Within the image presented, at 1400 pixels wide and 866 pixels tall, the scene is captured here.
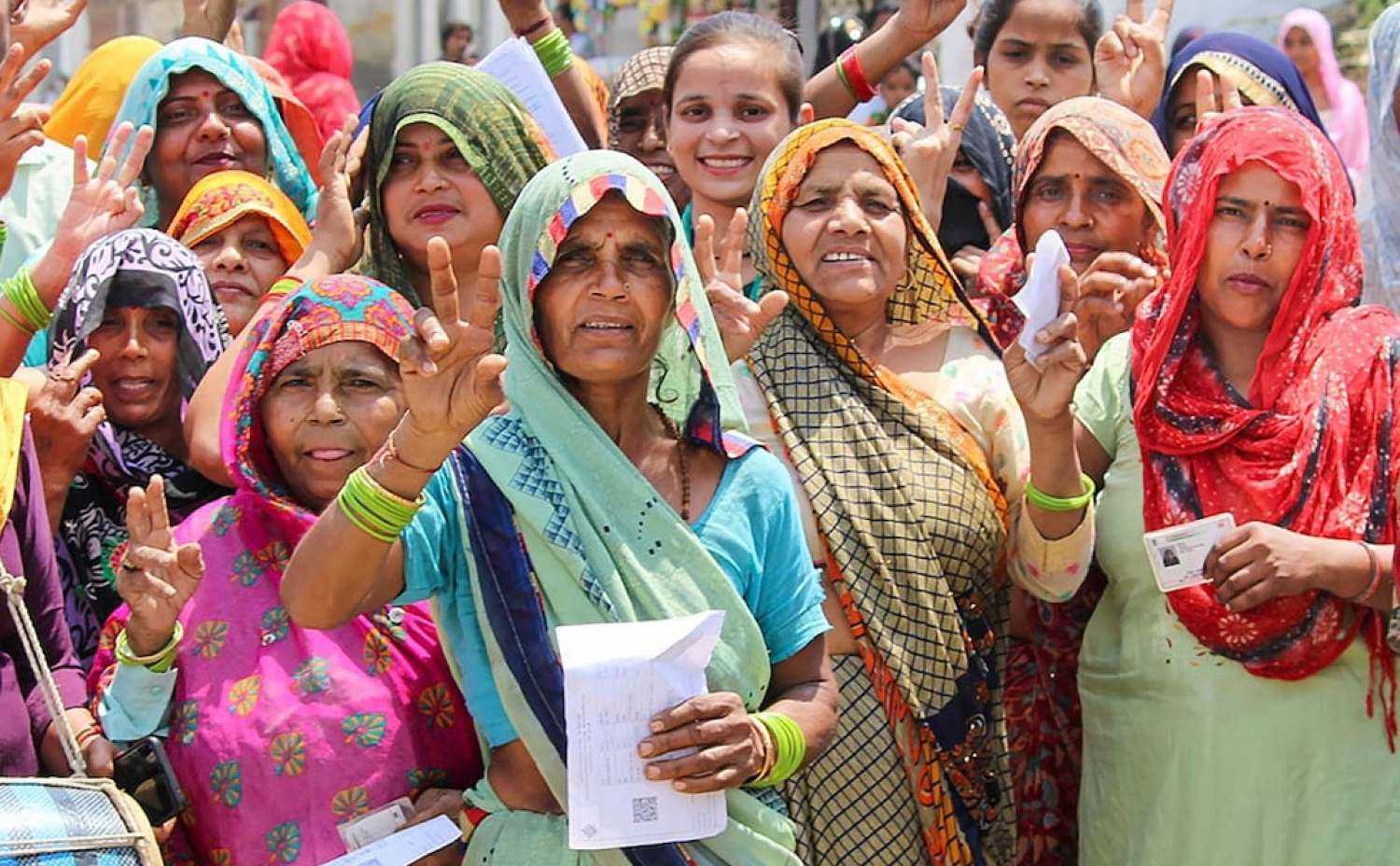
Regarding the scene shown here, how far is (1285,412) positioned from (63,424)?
7.32 feet

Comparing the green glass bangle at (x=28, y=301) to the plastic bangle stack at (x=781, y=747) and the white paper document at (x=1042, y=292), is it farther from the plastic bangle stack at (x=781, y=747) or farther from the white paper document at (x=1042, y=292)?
the white paper document at (x=1042, y=292)

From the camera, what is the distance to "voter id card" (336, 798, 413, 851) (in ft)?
10.3

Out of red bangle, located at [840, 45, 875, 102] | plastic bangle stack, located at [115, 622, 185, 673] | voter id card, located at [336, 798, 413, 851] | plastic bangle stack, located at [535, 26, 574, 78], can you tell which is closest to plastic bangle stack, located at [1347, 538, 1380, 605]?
voter id card, located at [336, 798, 413, 851]

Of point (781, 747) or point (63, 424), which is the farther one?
point (63, 424)

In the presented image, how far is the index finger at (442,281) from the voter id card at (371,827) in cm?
86

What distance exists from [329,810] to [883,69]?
267 cm

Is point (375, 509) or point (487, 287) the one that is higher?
point (487, 287)

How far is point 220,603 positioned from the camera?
3.29 metres

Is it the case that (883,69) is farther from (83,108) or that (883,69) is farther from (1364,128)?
(1364,128)

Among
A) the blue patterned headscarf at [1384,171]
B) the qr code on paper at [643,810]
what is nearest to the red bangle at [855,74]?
the blue patterned headscarf at [1384,171]

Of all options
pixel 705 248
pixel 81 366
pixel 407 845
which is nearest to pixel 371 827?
pixel 407 845

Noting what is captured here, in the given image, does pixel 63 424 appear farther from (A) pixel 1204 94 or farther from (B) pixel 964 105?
(A) pixel 1204 94

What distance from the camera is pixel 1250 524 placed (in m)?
3.46

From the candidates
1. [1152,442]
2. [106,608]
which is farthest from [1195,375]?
[106,608]
